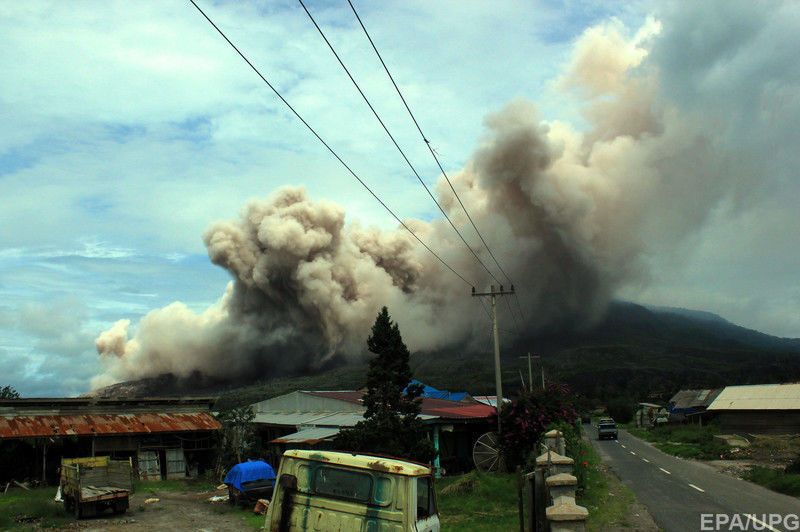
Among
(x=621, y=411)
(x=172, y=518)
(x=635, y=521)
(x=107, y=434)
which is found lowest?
(x=621, y=411)

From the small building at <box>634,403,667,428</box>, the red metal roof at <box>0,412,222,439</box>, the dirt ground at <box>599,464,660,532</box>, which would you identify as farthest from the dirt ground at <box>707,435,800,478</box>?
the small building at <box>634,403,667,428</box>

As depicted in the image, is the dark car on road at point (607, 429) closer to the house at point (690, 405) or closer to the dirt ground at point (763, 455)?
the house at point (690, 405)

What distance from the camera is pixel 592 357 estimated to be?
122750mm

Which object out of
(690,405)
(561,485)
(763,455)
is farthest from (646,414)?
(561,485)

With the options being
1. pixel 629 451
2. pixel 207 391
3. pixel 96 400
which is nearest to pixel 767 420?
pixel 629 451

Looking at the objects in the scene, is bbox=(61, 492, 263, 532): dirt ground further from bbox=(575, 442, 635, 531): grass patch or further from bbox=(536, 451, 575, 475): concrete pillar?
bbox=(536, 451, 575, 475): concrete pillar

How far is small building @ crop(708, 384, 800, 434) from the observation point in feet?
129

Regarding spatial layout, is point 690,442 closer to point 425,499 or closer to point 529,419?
point 529,419

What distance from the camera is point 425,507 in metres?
8.55

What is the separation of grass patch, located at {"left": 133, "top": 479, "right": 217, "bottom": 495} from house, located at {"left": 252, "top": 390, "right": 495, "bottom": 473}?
3208 millimetres

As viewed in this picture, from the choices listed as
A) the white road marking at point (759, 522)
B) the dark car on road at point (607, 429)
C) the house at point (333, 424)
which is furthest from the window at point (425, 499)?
the dark car on road at point (607, 429)

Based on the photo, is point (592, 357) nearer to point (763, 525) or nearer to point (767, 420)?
point (767, 420)

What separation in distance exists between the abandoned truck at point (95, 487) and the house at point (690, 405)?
49.6 meters

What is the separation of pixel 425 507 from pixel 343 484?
3.75 ft
